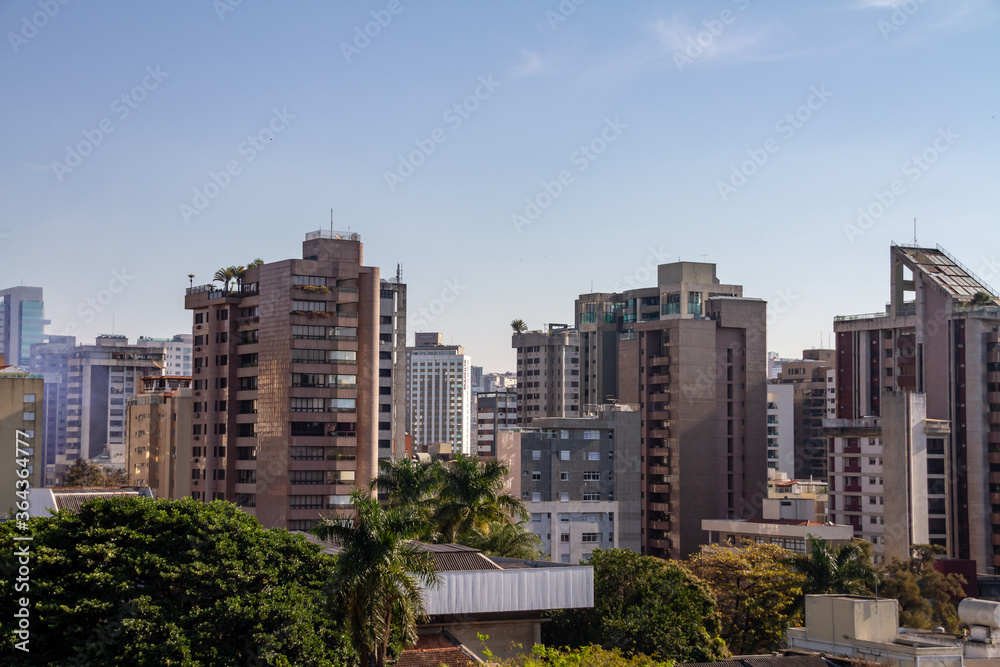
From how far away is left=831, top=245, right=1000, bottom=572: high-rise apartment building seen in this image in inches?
4254

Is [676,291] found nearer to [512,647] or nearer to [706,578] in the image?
[706,578]

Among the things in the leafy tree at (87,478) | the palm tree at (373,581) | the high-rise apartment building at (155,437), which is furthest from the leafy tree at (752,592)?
the leafy tree at (87,478)

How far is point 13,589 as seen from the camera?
34.0 meters

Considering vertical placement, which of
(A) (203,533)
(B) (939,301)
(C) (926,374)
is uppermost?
(B) (939,301)

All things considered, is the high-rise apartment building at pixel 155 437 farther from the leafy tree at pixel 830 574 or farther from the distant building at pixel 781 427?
the distant building at pixel 781 427

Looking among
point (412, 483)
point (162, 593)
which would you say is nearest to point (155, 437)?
point (412, 483)

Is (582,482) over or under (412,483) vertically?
under

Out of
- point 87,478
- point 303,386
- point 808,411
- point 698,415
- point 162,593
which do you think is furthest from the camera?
point 808,411

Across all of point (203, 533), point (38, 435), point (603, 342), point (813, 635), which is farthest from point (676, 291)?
point (203, 533)

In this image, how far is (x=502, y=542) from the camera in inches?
2250

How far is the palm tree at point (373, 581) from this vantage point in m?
32.6

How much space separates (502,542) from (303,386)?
42167 mm

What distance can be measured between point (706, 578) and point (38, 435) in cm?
5421

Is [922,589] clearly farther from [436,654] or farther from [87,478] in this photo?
[87,478]
